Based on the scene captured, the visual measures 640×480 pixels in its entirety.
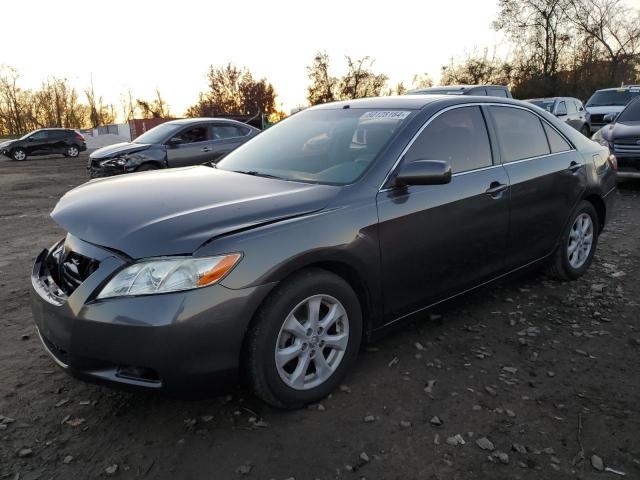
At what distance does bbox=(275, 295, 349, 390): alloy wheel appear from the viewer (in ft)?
8.69

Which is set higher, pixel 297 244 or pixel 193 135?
pixel 193 135

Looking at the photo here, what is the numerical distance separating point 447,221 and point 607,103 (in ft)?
61.1

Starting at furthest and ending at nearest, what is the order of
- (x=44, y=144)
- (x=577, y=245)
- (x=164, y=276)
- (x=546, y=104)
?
(x=44, y=144)
(x=546, y=104)
(x=577, y=245)
(x=164, y=276)

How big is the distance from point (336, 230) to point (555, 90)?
1492 inches

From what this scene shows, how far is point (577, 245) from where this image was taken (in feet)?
15.4

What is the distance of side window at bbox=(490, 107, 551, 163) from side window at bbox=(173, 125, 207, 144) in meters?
8.08

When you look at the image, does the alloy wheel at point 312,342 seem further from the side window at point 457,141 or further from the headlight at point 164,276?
the side window at point 457,141

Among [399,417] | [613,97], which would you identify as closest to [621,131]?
[399,417]

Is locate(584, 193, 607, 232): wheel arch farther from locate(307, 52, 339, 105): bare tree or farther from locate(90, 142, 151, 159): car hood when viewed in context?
locate(307, 52, 339, 105): bare tree

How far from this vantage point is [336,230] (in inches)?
108

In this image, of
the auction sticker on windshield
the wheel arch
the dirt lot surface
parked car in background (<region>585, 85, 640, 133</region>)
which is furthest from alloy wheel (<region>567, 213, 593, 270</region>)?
parked car in background (<region>585, 85, 640, 133</region>)

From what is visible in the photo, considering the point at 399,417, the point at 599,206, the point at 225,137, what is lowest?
the point at 399,417

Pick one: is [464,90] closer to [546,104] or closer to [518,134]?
[546,104]

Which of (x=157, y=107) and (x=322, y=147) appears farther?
(x=157, y=107)
